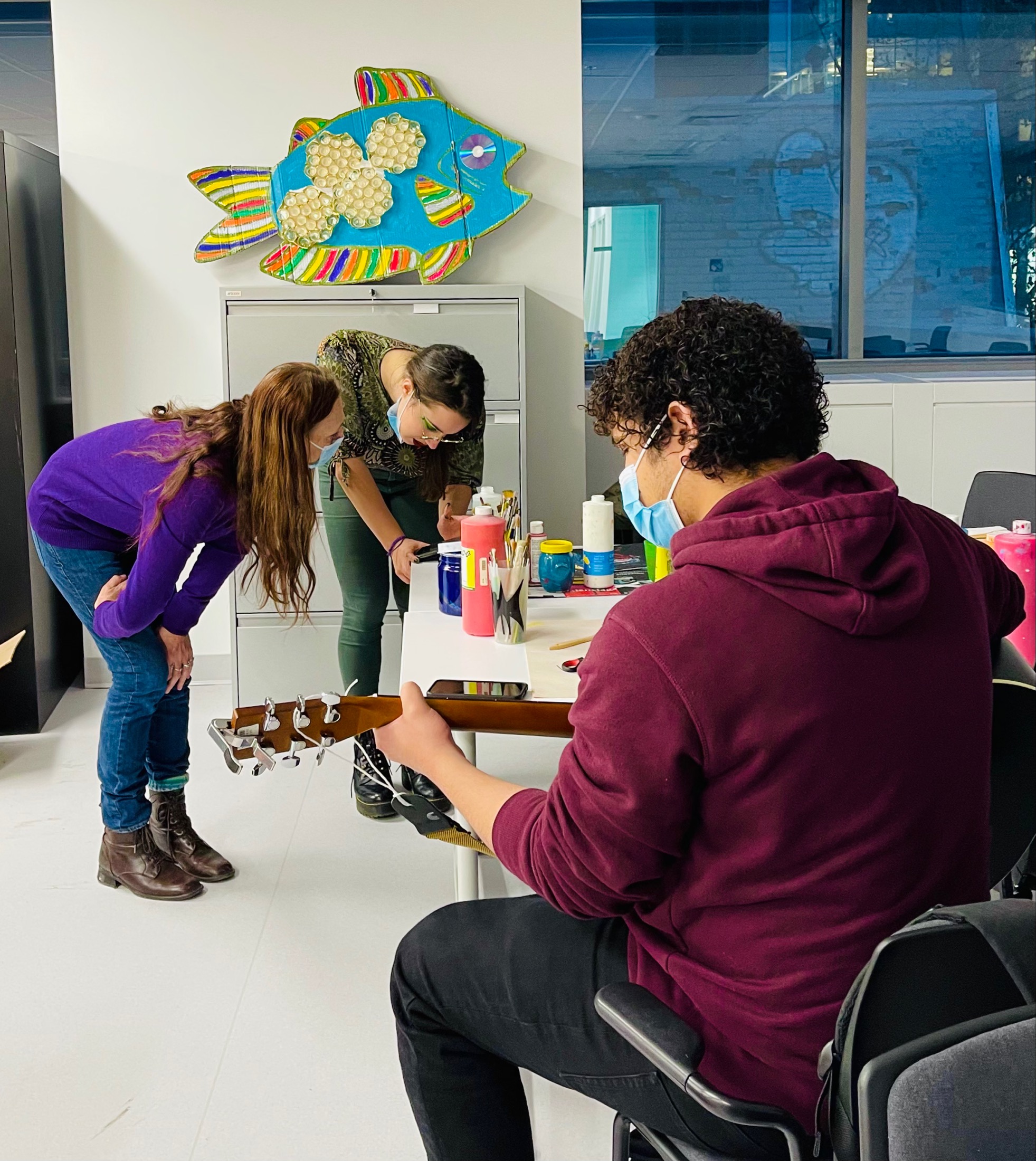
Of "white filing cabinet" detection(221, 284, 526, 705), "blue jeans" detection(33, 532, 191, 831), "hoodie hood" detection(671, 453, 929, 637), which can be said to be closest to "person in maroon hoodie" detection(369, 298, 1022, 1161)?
"hoodie hood" detection(671, 453, 929, 637)

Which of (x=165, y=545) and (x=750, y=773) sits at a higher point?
(x=165, y=545)

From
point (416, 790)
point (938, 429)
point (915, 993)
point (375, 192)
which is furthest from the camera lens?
point (938, 429)

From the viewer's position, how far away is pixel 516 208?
4.09 m

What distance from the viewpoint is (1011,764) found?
139 centimetres

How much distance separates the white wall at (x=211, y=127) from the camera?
13.2ft

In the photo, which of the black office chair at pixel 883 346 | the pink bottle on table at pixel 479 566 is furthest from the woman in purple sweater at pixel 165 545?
the black office chair at pixel 883 346

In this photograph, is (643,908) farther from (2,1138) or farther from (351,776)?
(351,776)

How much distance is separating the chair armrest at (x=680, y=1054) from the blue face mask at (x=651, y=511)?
21.8 inches

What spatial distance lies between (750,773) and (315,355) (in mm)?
3184

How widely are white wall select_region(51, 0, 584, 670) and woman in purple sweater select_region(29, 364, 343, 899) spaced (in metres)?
1.77

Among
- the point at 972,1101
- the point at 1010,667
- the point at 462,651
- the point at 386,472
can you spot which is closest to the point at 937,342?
the point at 386,472

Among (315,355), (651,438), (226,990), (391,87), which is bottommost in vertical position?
(226,990)

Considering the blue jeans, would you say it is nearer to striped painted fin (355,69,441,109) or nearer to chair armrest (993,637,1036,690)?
chair armrest (993,637,1036,690)

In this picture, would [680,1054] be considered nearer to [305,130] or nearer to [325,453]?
[325,453]
